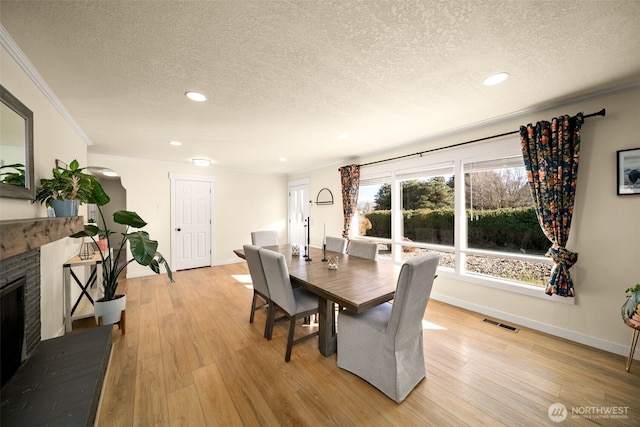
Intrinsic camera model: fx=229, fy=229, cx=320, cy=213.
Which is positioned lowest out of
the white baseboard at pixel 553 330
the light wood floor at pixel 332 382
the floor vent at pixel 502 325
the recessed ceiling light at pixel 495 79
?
the light wood floor at pixel 332 382

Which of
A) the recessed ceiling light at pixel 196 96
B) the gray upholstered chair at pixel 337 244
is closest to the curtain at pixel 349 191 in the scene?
the gray upholstered chair at pixel 337 244

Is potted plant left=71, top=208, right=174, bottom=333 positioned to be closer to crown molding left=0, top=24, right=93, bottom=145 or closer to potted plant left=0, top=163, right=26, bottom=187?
potted plant left=0, top=163, right=26, bottom=187

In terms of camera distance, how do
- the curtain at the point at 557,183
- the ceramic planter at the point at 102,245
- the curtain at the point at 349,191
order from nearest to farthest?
the curtain at the point at 557,183 → the ceramic planter at the point at 102,245 → the curtain at the point at 349,191

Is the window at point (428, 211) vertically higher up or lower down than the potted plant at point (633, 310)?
higher up

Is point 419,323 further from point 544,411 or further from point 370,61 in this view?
point 370,61

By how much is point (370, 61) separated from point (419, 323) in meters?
1.98

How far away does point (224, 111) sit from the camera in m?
2.45

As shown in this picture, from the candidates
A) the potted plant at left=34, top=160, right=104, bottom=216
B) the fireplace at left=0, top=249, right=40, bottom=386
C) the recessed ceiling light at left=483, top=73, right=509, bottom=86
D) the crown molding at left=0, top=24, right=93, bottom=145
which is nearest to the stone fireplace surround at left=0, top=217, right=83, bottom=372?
the fireplace at left=0, top=249, right=40, bottom=386

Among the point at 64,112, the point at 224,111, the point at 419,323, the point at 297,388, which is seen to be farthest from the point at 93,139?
the point at 419,323

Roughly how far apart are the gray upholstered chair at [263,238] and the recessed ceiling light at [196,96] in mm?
2089

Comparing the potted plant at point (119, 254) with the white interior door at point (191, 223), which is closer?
the potted plant at point (119, 254)

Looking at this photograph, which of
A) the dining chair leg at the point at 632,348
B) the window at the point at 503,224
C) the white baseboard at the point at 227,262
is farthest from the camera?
the white baseboard at the point at 227,262

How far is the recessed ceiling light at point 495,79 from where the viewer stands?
5.99 ft

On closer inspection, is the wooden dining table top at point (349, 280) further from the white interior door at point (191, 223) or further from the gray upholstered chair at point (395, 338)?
the white interior door at point (191, 223)
